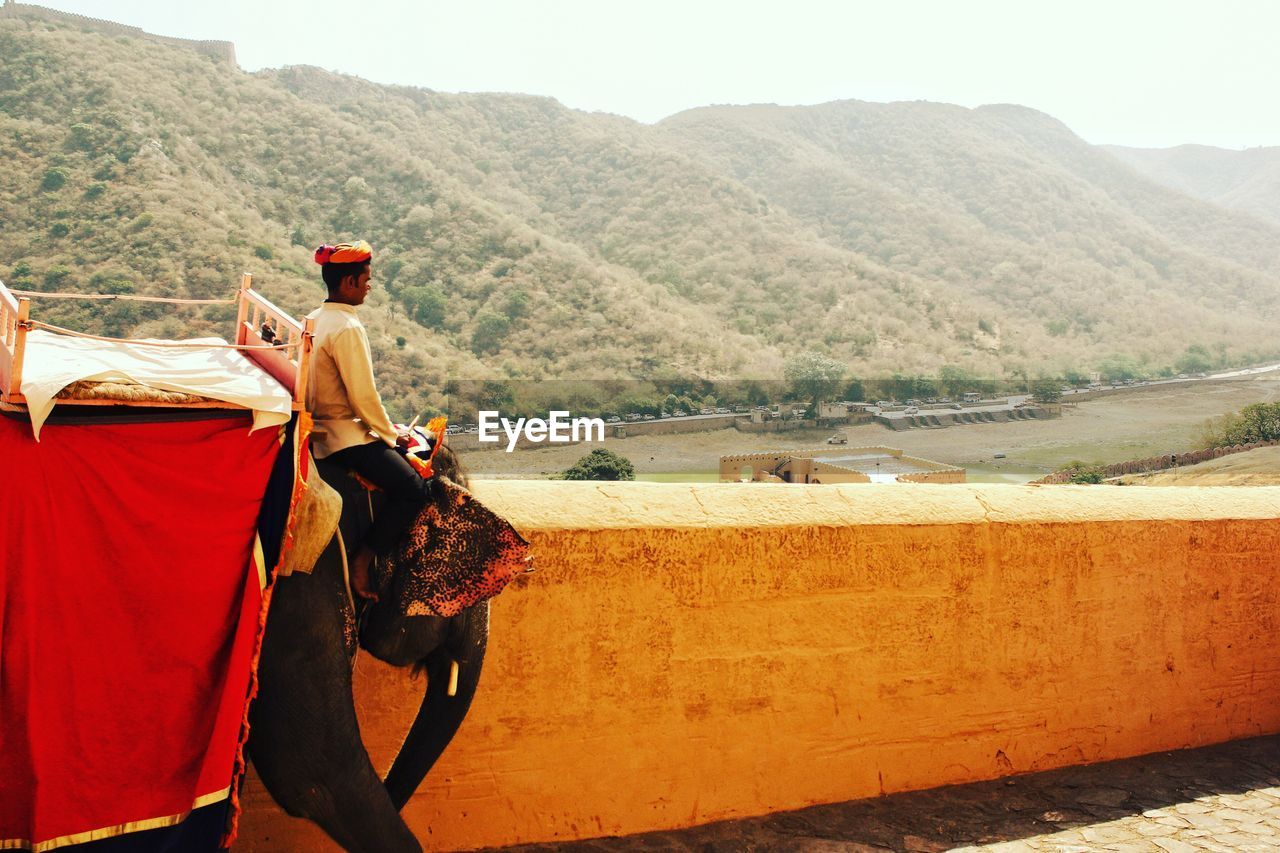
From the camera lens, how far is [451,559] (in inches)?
115

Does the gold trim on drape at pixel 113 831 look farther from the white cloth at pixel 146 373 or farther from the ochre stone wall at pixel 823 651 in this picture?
the white cloth at pixel 146 373

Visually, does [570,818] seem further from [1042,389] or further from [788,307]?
[788,307]

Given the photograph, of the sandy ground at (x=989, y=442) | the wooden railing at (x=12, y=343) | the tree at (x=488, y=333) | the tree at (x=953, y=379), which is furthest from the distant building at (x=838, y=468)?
the wooden railing at (x=12, y=343)

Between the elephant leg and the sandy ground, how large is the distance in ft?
159

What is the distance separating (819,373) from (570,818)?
2926 inches

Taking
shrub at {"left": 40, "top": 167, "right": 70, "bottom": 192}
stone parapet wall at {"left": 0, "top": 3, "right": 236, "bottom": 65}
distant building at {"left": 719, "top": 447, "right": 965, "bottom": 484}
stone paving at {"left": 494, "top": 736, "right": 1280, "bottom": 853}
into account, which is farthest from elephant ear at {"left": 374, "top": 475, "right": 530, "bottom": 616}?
stone parapet wall at {"left": 0, "top": 3, "right": 236, "bottom": 65}

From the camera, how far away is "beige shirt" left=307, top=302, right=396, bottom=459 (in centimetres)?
282

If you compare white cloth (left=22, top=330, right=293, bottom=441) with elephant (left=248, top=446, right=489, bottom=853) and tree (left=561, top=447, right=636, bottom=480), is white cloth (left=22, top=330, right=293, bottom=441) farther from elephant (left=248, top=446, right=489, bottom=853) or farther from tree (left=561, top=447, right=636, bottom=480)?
tree (left=561, top=447, right=636, bottom=480)

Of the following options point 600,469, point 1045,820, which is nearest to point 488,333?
point 600,469

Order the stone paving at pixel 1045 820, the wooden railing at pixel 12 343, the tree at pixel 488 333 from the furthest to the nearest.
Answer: the tree at pixel 488 333, the stone paving at pixel 1045 820, the wooden railing at pixel 12 343

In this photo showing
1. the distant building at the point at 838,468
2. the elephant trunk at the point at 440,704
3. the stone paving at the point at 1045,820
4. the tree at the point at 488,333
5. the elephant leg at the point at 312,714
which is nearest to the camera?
the elephant leg at the point at 312,714

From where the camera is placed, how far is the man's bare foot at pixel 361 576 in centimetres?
287

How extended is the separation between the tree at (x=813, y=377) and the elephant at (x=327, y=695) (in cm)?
6897

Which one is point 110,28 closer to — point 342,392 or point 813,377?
point 813,377
